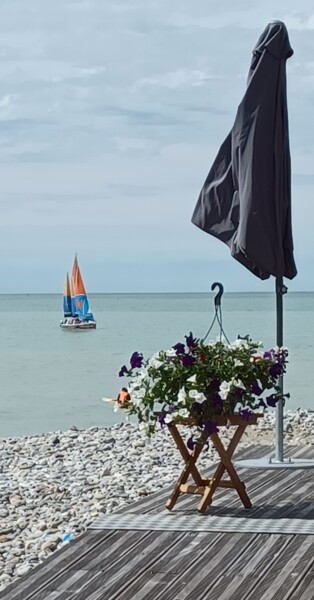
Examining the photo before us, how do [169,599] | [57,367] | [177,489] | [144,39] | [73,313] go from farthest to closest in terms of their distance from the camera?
[73,313] → [57,367] → [144,39] → [177,489] → [169,599]

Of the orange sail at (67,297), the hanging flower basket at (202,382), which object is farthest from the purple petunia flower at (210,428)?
the orange sail at (67,297)

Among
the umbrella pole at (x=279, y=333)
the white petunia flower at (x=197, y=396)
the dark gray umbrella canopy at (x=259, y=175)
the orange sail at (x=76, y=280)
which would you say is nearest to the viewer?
the white petunia flower at (x=197, y=396)

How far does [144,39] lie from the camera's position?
991 cm

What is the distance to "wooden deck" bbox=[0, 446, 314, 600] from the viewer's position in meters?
3.76

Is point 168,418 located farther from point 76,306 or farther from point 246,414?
point 76,306

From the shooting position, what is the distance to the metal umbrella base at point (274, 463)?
6.27 m

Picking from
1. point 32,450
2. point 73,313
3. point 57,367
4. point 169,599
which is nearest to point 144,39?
point 32,450

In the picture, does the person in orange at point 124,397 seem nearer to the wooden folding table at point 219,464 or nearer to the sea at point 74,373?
the wooden folding table at point 219,464

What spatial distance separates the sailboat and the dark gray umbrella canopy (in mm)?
31536

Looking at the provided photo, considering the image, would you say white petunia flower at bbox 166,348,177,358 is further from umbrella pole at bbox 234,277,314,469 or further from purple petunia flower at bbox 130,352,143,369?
umbrella pole at bbox 234,277,314,469

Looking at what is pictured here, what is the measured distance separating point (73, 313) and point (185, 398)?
37.5 meters

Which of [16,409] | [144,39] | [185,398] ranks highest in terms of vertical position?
[144,39]

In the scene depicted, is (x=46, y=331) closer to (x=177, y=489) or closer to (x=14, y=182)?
(x=14, y=182)

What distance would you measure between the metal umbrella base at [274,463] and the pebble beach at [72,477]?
745 mm
